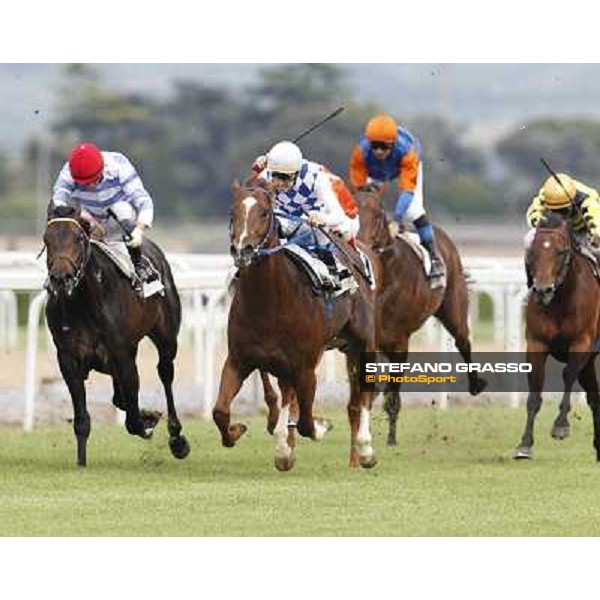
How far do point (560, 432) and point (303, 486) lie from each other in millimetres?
2971

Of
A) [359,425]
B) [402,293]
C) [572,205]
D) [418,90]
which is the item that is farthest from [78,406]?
[418,90]

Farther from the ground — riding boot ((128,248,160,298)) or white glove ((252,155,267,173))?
white glove ((252,155,267,173))

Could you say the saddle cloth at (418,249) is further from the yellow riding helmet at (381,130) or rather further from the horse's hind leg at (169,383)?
the horse's hind leg at (169,383)

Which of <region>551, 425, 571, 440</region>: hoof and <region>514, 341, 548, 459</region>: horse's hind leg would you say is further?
<region>551, 425, 571, 440</region>: hoof

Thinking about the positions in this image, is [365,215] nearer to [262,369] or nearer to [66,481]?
[262,369]

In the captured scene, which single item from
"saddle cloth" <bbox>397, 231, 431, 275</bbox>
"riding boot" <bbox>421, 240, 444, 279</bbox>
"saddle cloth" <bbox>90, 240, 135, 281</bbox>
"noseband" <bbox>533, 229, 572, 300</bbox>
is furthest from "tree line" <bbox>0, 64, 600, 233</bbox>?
"saddle cloth" <bbox>90, 240, 135, 281</bbox>

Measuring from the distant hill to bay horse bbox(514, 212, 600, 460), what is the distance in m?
47.3

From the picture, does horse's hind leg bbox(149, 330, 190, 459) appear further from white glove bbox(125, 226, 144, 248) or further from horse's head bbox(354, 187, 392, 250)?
horse's head bbox(354, 187, 392, 250)

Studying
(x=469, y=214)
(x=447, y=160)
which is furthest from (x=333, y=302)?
(x=447, y=160)

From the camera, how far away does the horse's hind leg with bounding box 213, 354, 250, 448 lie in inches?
378

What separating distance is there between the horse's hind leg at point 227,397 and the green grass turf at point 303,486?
8.6 inches

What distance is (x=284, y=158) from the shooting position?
32.0 feet

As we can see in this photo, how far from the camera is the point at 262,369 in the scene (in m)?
9.90

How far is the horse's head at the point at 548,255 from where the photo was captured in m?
10.8
